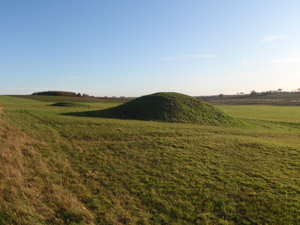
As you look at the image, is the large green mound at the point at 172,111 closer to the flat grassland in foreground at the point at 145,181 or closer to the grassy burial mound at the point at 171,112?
the grassy burial mound at the point at 171,112

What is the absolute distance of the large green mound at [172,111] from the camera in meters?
27.1

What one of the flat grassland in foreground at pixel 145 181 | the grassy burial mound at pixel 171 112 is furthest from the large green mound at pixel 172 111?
the flat grassland in foreground at pixel 145 181

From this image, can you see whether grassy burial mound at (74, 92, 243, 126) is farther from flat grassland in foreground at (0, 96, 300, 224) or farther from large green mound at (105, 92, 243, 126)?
flat grassland in foreground at (0, 96, 300, 224)

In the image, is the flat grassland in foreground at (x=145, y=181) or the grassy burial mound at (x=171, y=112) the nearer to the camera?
the flat grassland in foreground at (x=145, y=181)

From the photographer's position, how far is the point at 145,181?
8711 mm

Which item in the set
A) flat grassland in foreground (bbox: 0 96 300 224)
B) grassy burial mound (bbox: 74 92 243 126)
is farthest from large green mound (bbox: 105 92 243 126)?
flat grassland in foreground (bbox: 0 96 300 224)

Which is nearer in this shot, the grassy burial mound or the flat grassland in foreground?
the flat grassland in foreground

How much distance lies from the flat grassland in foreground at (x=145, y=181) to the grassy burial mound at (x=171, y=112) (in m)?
11.9

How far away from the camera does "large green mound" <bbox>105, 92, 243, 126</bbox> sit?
1066 inches

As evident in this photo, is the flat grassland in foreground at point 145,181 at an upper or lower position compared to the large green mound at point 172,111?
lower

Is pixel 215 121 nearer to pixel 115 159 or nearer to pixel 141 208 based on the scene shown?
pixel 115 159

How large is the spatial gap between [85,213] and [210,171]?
22.9ft

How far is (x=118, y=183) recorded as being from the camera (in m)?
8.50

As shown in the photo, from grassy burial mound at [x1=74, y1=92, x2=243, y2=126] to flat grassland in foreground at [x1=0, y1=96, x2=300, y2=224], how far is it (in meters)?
11.9
